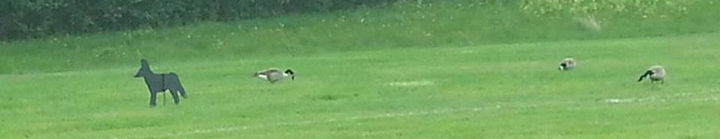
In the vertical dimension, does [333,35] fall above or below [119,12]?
below

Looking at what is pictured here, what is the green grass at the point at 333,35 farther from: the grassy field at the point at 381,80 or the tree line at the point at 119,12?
the tree line at the point at 119,12

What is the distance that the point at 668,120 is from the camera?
14508mm

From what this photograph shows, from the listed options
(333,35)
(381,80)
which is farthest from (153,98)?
(333,35)

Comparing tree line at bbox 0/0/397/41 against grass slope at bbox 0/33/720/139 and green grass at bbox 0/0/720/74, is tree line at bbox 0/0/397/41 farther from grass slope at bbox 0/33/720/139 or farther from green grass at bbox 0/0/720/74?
grass slope at bbox 0/33/720/139

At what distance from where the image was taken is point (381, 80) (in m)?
22.0

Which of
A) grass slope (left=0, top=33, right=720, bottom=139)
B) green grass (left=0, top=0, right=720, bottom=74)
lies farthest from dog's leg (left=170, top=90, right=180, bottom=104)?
green grass (left=0, top=0, right=720, bottom=74)

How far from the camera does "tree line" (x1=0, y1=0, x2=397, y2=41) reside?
111ft

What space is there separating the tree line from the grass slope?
18.0ft

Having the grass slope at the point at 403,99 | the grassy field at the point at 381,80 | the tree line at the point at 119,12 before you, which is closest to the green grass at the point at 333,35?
the grassy field at the point at 381,80

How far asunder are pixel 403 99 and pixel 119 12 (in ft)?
57.2

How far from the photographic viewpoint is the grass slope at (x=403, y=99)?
14.4m

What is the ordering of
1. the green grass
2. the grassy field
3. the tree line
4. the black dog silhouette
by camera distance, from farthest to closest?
the tree line
the green grass
the black dog silhouette
the grassy field

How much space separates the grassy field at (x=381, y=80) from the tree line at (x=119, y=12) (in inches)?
22.4

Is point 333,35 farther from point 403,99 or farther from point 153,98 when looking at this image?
point 153,98
